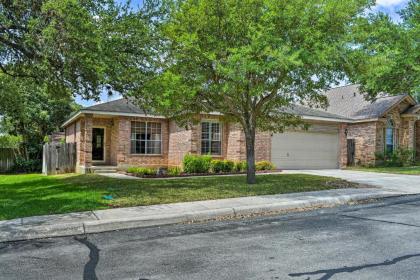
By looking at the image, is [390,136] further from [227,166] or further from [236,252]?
[236,252]

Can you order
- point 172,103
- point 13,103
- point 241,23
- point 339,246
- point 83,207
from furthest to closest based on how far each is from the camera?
point 13,103
point 172,103
point 241,23
point 83,207
point 339,246

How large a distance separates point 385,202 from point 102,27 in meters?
9.19

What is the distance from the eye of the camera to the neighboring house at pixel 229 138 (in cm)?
2086

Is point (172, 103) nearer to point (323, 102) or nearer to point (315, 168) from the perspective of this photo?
point (323, 102)

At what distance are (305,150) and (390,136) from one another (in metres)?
7.73

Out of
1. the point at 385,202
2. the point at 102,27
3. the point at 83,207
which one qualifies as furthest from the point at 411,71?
the point at 83,207

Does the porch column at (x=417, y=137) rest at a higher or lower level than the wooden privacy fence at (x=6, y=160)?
higher

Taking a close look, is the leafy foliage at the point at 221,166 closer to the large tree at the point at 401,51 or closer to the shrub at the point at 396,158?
the large tree at the point at 401,51

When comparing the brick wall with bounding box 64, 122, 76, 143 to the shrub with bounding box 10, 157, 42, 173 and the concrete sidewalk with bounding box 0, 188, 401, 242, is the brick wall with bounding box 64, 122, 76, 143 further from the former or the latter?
the concrete sidewalk with bounding box 0, 188, 401, 242

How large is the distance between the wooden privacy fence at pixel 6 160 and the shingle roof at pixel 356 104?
2077 cm

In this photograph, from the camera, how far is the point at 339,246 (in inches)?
246

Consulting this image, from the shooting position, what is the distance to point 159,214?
8.61 metres

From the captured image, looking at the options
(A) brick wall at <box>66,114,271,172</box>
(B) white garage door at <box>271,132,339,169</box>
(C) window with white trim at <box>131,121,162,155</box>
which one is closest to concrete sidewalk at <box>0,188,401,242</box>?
(A) brick wall at <box>66,114,271,172</box>

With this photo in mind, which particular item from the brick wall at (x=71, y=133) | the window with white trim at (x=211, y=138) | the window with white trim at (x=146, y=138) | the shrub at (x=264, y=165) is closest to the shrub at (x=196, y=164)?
the window with white trim at (x=211, y=138)
